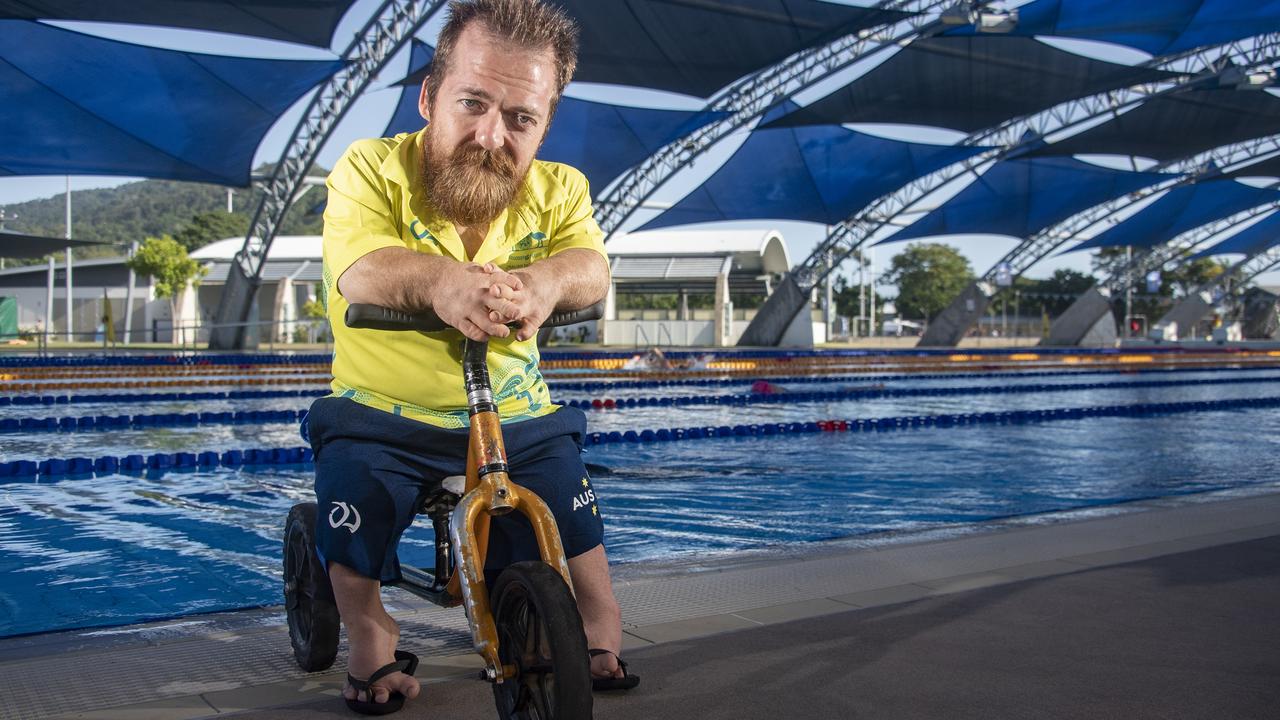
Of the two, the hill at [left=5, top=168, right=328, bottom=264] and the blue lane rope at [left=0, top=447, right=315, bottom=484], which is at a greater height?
the hill at [left=5, top=168, right=328, bottom=264]

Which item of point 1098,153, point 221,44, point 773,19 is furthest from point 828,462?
point 1098,153

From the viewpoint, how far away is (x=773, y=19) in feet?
79.6

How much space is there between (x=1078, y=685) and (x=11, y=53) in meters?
23.7

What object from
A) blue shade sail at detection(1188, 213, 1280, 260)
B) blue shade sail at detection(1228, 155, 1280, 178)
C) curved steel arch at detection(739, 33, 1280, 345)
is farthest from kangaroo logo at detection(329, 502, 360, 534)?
blue shade sail at detection(1188, 213, 1280, 260)

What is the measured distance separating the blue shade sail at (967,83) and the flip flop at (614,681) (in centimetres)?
2569

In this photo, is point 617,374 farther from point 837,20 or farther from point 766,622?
point 766,622

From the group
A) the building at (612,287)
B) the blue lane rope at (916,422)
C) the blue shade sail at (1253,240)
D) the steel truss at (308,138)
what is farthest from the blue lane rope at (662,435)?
the blue shade sail at (1253,240)

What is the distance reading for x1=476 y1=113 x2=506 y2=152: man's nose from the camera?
2.49m

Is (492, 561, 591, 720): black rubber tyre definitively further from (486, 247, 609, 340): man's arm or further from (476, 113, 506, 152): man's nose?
(476, 113, 506, 152): man's nose

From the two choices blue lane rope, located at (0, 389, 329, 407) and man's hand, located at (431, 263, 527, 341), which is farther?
blue lane rope, located at (0, 389, 329, 407)

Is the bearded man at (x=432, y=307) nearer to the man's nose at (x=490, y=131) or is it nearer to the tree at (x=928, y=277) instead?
the man's nose at (x=490, y=131)

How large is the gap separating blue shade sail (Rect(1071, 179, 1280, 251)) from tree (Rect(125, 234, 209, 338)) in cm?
3814

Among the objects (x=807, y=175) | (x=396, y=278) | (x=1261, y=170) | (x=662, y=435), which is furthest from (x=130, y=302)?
(x=396, y=278)

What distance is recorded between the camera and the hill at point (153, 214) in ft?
275
